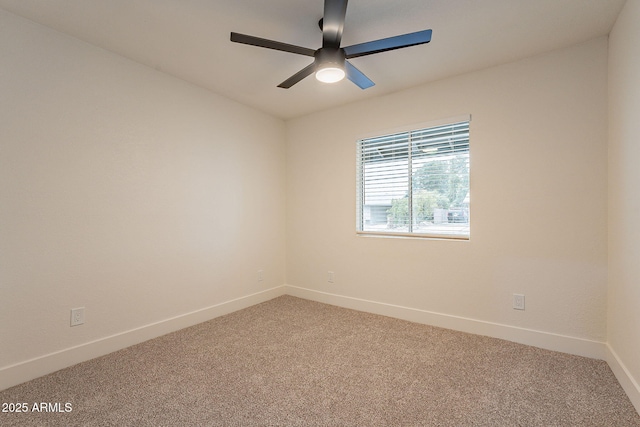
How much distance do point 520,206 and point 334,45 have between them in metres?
1.99

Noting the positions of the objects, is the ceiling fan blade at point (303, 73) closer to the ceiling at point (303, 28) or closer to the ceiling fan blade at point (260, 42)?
the ceiling fan blade at point (260, 42)

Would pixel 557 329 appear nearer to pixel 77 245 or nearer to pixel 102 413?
pixel 102 413

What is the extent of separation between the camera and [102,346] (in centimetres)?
228

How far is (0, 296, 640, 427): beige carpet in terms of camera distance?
1578 mm

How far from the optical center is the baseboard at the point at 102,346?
1.90 meters

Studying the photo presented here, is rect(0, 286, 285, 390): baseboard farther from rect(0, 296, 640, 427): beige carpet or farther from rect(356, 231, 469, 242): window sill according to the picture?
rect(356, 231, 469, 242): window sill

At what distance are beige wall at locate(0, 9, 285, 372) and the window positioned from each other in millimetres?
1508

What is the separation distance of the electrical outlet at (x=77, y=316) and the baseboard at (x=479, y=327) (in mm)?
2335

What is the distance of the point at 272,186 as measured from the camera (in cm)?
389

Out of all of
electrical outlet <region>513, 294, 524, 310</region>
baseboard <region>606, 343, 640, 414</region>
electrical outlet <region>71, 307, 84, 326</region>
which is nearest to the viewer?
baseboard <region>606, 343, 640, 414</region>

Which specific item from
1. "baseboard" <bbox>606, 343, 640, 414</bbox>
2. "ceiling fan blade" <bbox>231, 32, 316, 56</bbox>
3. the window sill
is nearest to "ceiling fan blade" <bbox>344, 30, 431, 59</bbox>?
"ceiling fan blade" <bbox>231, 32, 316, 56</bbox>

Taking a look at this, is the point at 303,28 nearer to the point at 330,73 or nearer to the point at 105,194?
the point at 330,73

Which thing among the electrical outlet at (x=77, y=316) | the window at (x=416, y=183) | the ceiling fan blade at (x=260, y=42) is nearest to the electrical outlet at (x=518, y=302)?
the window at (x=416, y=183)

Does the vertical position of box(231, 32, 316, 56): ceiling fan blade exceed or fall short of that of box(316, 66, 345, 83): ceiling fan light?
it exceeds it
